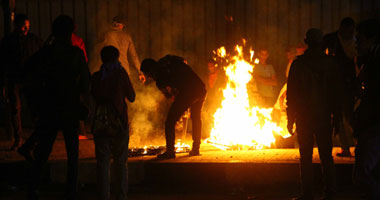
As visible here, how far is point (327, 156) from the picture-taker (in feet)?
22.3

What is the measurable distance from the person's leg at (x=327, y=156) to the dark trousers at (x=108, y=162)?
7.48ft

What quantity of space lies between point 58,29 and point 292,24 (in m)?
6.79

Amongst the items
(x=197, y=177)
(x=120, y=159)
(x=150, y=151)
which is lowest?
(x=197, y=177)

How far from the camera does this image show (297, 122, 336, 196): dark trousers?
680 centimetres

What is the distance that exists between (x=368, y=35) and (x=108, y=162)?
3.13 meters

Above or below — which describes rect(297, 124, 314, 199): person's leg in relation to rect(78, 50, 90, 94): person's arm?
below

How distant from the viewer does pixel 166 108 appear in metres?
12.7

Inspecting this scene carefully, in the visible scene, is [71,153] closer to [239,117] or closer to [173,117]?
[173,117]

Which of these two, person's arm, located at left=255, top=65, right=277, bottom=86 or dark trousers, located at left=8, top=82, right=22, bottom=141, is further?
person's arm, located at left=255, top=65, right=277, bottom=86

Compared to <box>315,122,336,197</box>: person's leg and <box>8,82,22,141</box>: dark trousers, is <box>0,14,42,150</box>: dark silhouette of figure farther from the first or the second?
<box>315,122,336,197</box>: person's leg

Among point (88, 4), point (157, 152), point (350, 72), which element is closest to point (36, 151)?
point (157, 152)

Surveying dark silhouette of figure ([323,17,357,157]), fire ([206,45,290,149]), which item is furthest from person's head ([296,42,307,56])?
dark silhouette of figure ([323,17,357,157])

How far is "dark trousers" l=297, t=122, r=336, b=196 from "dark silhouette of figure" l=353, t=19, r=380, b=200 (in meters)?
1.24

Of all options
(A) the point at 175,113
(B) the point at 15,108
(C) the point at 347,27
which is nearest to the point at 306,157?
(C) the point at 347,27
